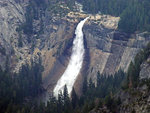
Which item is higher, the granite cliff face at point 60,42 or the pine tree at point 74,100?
the granite cliff face at point 60,42

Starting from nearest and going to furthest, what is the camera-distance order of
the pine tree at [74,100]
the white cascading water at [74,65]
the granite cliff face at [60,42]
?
the pine tree at [74,100], the granite cliff face at [60,42], the white cascading water at [74,65]

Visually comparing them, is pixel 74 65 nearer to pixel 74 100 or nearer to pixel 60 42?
pixel 60 42

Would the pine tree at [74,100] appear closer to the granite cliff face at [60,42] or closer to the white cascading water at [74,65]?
the granite cliff face at [60,42]

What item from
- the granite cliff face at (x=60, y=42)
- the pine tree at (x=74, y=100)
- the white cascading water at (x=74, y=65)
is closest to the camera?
the pine tree at (x=74, y=100)

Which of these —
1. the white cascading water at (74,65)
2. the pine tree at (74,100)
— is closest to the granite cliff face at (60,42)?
the white cascading water at (74,65)

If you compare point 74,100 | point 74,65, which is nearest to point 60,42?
point 74,65

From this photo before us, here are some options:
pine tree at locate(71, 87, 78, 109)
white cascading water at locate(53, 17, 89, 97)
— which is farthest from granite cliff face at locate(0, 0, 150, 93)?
pine tree at locate(71, 87, 78, 109)

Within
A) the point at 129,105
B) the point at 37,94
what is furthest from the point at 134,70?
the point at 37,94

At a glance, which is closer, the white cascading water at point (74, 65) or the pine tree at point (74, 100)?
the pine tree at point (74, 100)
